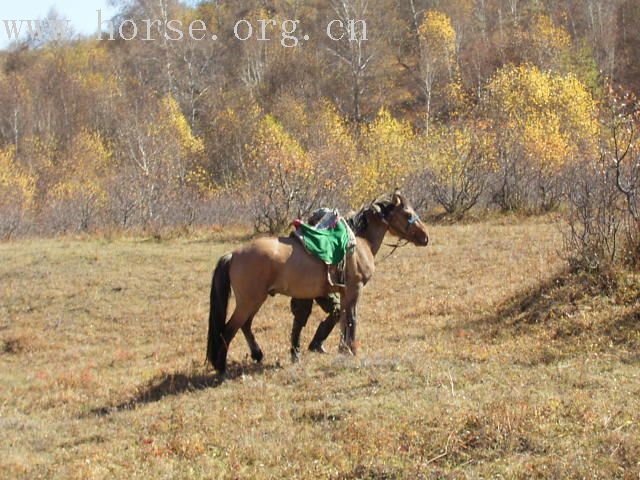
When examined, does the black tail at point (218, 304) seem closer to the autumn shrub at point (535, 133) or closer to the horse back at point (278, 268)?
the horse back at point (278, 268)

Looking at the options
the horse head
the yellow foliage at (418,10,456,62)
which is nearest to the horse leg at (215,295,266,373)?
the horse head

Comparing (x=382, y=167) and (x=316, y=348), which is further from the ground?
(x=382, y=167)

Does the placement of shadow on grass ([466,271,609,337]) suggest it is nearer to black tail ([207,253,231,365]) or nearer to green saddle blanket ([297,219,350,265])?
green saddle blanket ([297,219,350,265])

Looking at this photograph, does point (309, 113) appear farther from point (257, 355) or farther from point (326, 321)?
point (257, 355)

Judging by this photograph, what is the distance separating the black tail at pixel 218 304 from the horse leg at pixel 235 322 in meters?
0.07

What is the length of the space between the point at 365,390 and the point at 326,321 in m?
→ 2.27

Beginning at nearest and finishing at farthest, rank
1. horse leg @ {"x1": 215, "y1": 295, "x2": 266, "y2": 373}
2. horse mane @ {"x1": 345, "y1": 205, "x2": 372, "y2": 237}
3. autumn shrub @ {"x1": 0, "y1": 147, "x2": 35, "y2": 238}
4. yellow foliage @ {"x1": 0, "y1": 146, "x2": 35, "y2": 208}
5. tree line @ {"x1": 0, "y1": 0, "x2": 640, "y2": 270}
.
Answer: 1. horse leg @ {"x1": 215, "y1": 295, "x2": 266, "y2": 373}
2. horse mane @ {"x1": 345, "y1": 205, "x2": 372, "y2": 237}
3. tree line @ {"x1": 0, "y1": 0, "x2": 640, "y2": 270}
4. autumn shrub @ {"x1": 0, "y1": 147, "x2": 35, "y2": 238}
5. yellow foliage @ {"x1": 0, "y1": 146, "x2": 35, "y2": 208}

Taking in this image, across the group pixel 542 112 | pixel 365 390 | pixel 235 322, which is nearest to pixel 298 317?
pixel 235 322

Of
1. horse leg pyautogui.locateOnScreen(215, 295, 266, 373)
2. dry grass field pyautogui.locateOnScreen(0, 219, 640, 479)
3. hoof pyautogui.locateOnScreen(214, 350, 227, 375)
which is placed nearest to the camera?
dry grass field pyautogui.locateOnScreen(0, 219, 640, 479)

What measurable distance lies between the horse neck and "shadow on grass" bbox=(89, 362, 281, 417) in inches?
84.4

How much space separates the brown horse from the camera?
855cm

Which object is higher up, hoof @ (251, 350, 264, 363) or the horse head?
the horse head

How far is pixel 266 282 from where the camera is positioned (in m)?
8.60

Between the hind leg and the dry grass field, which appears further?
the hind leg
